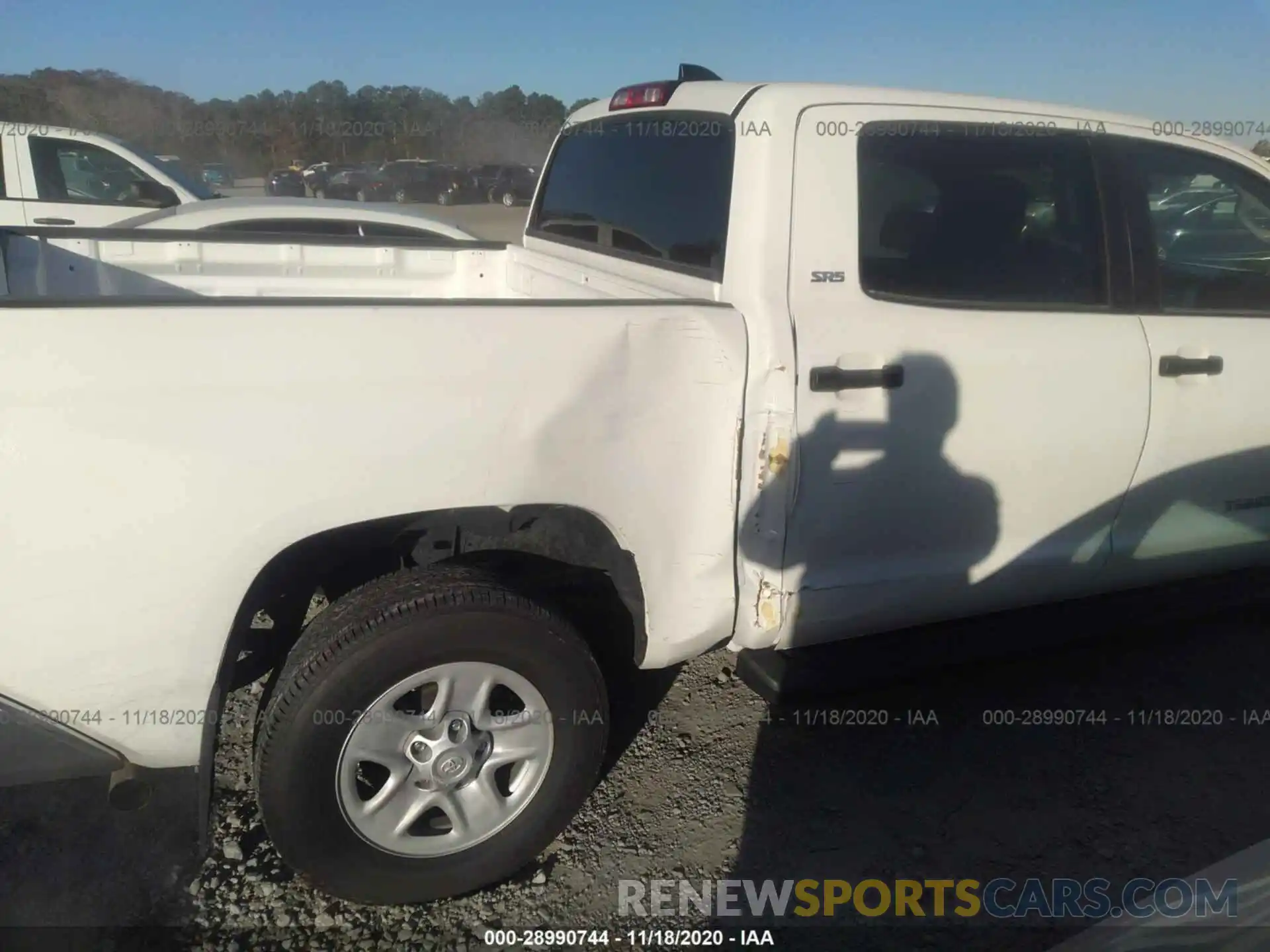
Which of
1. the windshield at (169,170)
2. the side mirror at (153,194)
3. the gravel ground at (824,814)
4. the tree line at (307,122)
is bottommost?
the gravel ground at (824,814)

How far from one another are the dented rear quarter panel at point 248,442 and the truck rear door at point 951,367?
39 cm

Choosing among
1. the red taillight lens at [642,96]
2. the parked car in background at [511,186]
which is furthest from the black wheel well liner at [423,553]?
the parked car in background at [511,186]

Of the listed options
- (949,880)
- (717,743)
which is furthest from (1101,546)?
(717,743)

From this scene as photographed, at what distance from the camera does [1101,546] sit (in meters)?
3.10

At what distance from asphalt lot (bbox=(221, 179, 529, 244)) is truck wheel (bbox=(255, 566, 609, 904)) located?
1547cm

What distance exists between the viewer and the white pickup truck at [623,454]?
6.36 feet

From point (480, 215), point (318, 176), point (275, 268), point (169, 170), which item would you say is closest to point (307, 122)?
point (318, 176)

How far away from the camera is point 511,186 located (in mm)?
30094

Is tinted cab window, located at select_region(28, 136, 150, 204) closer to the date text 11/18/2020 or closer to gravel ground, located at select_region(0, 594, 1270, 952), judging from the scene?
gravel ground, located at select_region(0, 594, 1270, 952)

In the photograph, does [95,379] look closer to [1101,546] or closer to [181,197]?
[1101,546]

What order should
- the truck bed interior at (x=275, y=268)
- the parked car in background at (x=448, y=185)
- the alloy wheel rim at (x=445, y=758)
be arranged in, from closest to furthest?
the alloy wheel rim at (x=445, y=758) < the truck bed interior at (x=275, y=268) < the parked car in background at (x=448, y=185)

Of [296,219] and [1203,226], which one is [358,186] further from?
[1203,226]

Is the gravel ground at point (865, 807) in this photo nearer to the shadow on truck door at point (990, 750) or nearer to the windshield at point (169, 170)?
the shadow on truck door at point (990, 750)

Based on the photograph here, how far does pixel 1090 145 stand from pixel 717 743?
7.22ft
